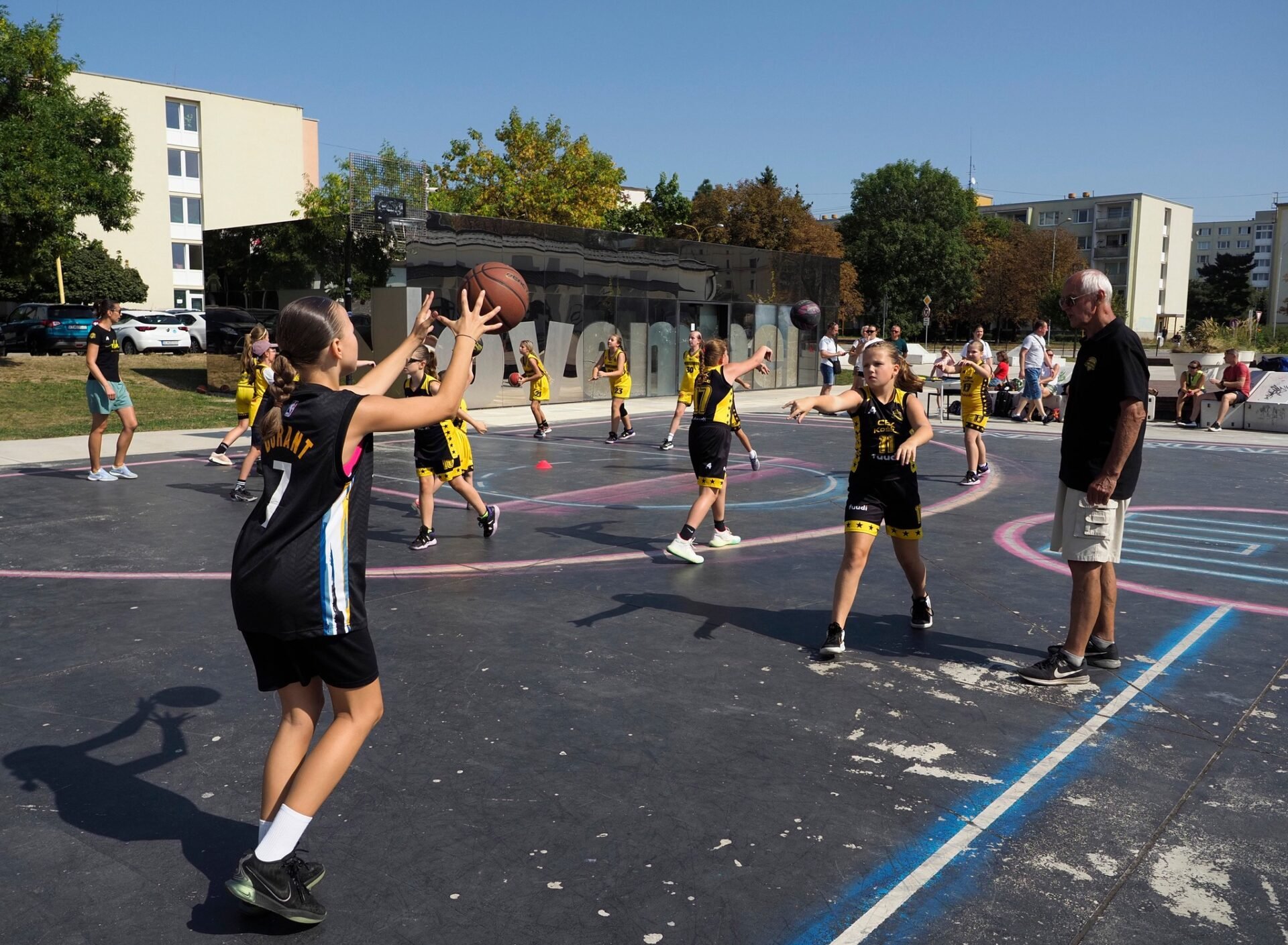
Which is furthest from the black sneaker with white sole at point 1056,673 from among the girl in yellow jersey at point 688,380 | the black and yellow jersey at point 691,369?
the black and yellow jersey at point 691,369

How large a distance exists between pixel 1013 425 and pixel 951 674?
664 inches

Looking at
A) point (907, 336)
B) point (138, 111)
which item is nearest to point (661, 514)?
point (138, 111)

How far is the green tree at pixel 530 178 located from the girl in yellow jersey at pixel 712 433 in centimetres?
3532

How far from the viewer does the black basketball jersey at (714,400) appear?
352 inches

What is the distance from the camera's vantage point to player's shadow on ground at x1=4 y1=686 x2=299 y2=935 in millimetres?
3508

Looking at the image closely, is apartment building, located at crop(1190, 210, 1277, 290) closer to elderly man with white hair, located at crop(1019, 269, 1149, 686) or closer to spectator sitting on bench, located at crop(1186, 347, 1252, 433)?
spectator sitting on bench, located at crop(1186, 347, 1252, 433)

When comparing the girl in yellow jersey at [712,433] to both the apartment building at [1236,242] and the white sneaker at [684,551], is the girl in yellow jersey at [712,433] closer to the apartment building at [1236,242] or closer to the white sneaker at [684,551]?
the white sneaker at [684,551]

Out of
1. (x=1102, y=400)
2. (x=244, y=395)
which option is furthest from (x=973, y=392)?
(x=244, y=395)

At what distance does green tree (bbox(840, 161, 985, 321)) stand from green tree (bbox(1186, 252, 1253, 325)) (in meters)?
32.1

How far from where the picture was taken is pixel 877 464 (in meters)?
6.29

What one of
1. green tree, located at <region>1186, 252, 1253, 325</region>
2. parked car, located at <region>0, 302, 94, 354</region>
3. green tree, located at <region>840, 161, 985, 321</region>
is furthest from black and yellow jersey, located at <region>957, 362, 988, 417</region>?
green tree, located at <region>1186, 252, 1253, 325</region>

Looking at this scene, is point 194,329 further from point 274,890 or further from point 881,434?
point 274,890

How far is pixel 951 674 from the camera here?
5.88 metres

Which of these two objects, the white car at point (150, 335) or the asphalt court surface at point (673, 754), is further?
the white car at point (150, 335)
